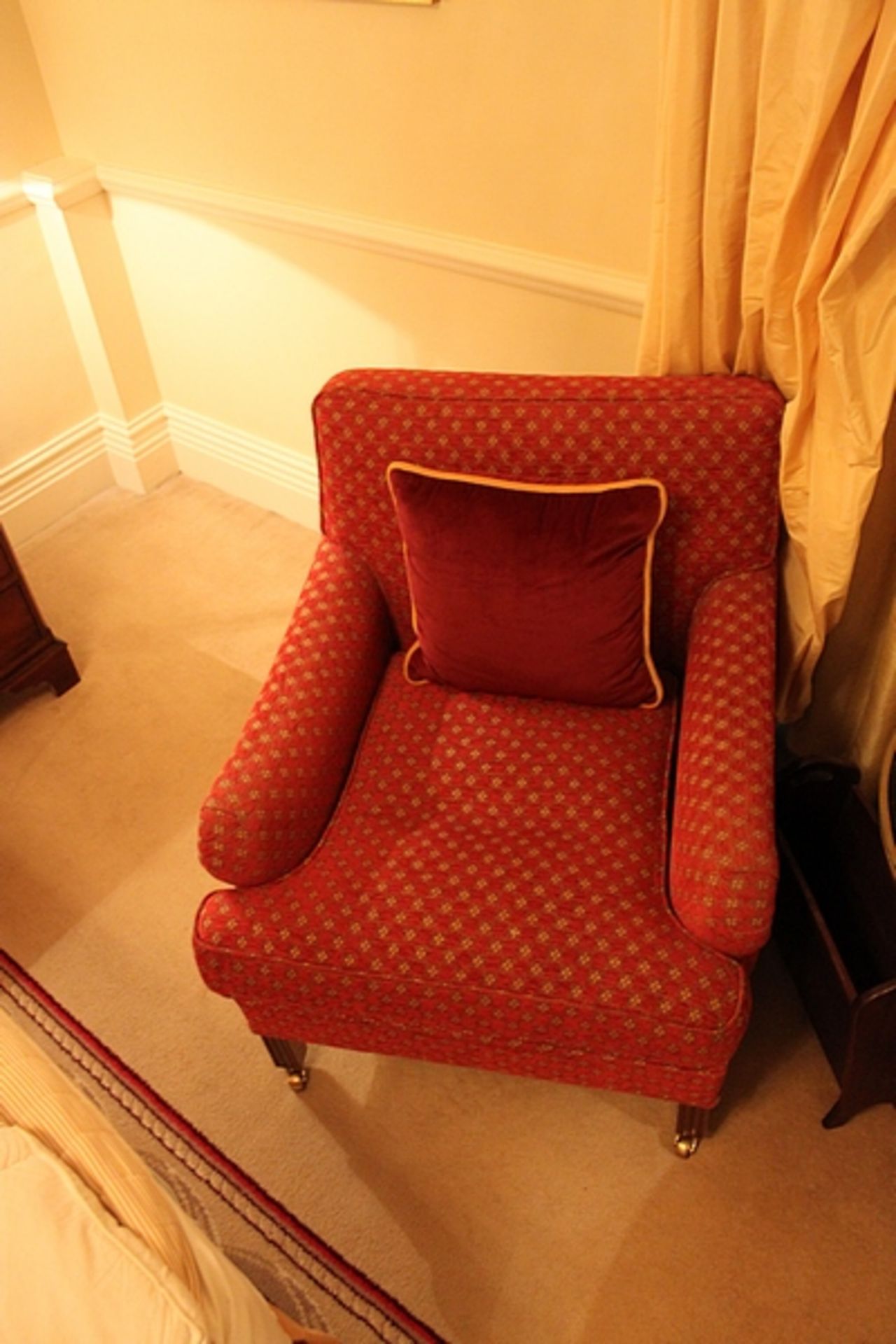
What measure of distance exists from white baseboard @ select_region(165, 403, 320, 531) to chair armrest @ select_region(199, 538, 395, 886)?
0.97m

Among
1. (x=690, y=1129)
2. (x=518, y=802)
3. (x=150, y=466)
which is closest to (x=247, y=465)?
(x=150, y=466)

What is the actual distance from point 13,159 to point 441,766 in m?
1.85

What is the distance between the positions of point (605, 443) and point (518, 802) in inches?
21.2

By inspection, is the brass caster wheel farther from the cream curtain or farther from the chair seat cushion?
the cream curtain

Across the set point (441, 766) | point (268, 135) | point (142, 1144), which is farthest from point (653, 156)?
point (142, 1144)

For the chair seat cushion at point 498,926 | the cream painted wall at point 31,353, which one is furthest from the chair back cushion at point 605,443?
the cream painted wall at point 31,353

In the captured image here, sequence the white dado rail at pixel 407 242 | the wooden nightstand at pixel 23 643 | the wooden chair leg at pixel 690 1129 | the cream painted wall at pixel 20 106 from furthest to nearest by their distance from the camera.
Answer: the cream painted wall at pixel 20 106
the wooden nightstand at pixel 23 643
the white dado rail at pixel 407 242
the wooden chair leg at pixel 690 1129

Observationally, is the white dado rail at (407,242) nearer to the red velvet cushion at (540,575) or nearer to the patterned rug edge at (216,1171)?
the red velvet cushion at (540,575)

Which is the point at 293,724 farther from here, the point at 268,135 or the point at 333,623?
the point at 268,135

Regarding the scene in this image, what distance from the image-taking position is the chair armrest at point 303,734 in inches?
53.4

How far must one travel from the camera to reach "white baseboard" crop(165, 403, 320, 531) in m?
2.62

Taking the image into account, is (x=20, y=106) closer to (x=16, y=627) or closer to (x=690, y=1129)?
(x=16, y=627)

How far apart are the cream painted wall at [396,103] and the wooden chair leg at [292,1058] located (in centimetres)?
141

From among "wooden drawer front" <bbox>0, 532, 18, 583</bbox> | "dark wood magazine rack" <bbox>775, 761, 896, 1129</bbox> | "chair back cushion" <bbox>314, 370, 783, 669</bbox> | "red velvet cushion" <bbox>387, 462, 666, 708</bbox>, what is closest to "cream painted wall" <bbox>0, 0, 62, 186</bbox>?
"wooden drawer front" <bbox>0, 532, 18, 583</bbox>
